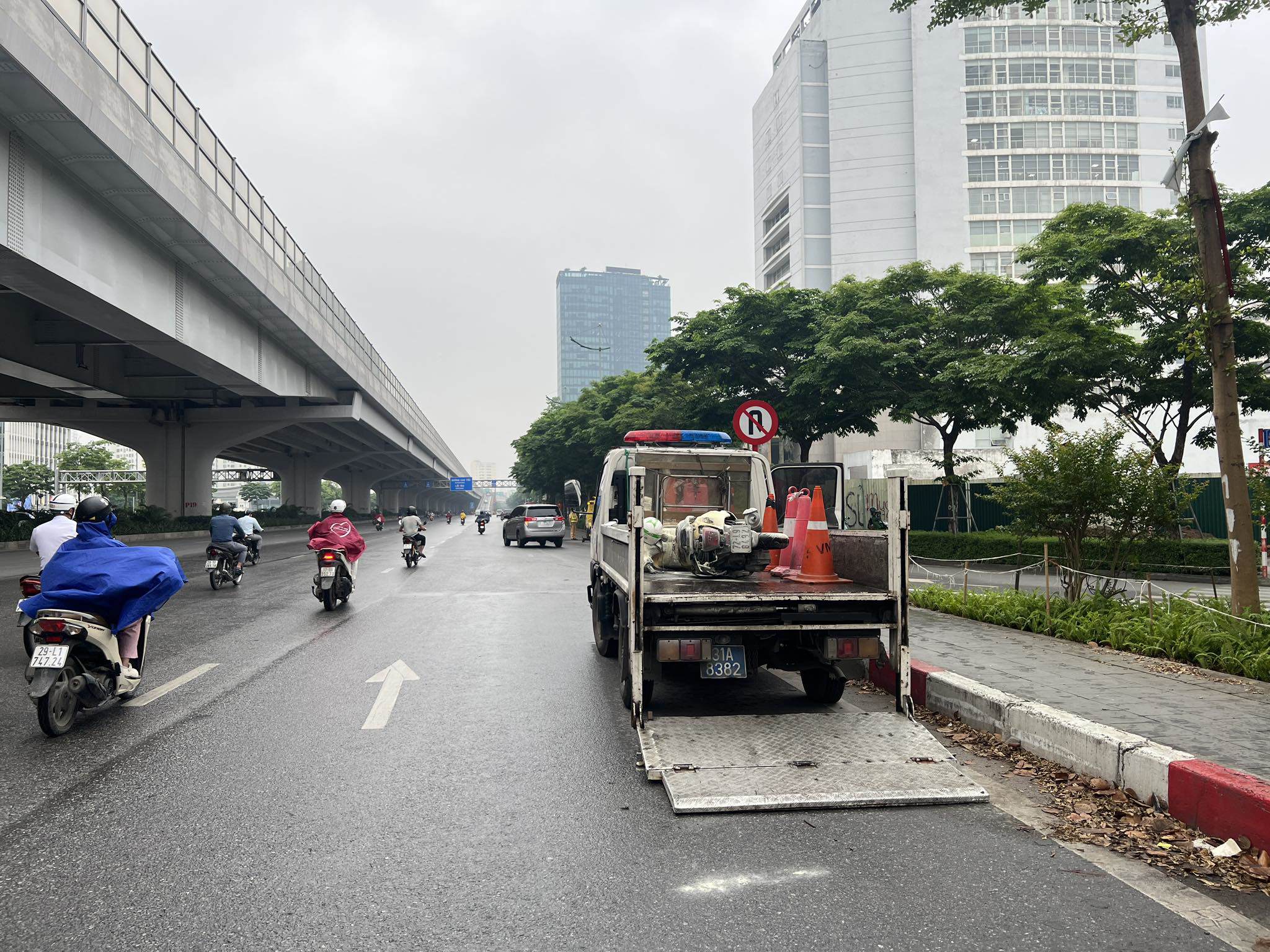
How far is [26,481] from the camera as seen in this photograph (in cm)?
9550

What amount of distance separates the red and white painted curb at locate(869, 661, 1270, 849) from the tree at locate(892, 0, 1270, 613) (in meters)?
3.55

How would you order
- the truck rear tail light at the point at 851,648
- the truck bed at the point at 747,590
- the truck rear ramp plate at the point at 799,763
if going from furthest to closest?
1. the truck rear tail light at the point at 851,648
2. the truck bed at the point at 747,590
3. the truck rear ramp plate at the point at 799,763

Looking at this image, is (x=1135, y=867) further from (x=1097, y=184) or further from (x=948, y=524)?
(x=1097, y=184)

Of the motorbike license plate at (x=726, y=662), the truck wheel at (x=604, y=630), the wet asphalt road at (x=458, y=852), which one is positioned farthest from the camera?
the truck wheel at (x=604, y=630)

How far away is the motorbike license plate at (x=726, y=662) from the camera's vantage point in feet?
17.6

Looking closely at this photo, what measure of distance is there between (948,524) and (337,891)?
2608 cm

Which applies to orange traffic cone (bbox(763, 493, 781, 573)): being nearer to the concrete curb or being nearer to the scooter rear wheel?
the scooter rear wheel

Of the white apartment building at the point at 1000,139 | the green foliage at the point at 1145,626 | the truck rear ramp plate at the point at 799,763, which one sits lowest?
the truck rear ramp plate at the point at 799,763

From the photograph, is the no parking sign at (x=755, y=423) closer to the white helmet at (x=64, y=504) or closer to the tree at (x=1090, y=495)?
the tree at (x=1090, y=495)

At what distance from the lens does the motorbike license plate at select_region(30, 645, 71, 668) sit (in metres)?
Result: 5.41

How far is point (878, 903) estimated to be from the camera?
3.21 meters

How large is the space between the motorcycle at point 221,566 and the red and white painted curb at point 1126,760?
13.3m

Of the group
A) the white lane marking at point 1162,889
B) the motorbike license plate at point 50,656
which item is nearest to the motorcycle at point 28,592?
the motorbike license plate at point 50,656

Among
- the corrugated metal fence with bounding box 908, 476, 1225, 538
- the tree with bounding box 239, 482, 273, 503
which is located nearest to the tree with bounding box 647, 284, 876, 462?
the corrugated metal fence with bounding box 908, 476, 1225, 538
